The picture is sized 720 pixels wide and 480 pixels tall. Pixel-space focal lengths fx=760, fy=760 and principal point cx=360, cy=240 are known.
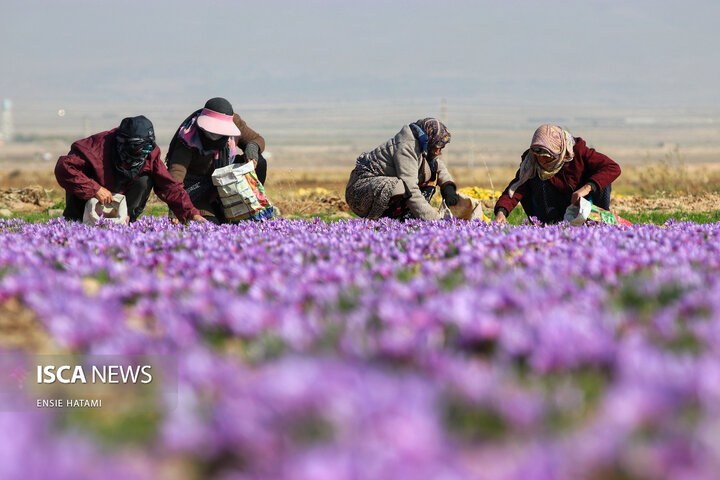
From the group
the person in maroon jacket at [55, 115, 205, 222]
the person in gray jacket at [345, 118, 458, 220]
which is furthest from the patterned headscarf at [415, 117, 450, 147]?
the person in maroon jacket at [55, 115, 205, 222]

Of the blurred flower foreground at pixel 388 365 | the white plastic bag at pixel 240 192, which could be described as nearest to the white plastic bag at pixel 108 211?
the white plastic bag at pixel 240 192

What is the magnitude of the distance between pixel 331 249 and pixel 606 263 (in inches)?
83.1

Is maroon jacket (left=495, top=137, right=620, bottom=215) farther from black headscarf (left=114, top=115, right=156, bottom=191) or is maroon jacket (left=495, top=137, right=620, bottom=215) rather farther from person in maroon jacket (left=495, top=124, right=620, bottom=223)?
black headscarf (left=114, top=115, right=156, bottom=191)

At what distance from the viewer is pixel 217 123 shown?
10.5 meters

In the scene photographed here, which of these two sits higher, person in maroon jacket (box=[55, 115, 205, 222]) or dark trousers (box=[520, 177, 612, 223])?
person in maroon jacket (box=[55, 115, 205, 222])

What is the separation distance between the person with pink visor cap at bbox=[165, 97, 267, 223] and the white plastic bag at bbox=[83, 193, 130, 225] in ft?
3.81

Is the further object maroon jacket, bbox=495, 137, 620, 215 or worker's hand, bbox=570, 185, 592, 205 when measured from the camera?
maroon jacket, bbox=495, 137, 620, 215

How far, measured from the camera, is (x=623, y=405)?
1980mm

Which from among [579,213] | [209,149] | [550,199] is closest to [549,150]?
[579,213]

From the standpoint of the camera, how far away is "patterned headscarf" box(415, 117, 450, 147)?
10.9m

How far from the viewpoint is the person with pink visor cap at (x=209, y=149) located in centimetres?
1056

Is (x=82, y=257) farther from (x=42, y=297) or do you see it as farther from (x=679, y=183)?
(x=679, y=183)

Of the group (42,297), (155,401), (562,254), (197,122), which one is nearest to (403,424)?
(155,401)

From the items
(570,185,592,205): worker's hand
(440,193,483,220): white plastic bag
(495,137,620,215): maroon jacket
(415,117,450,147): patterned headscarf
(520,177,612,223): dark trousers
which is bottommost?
(440,193,483,220): white plastic bag
